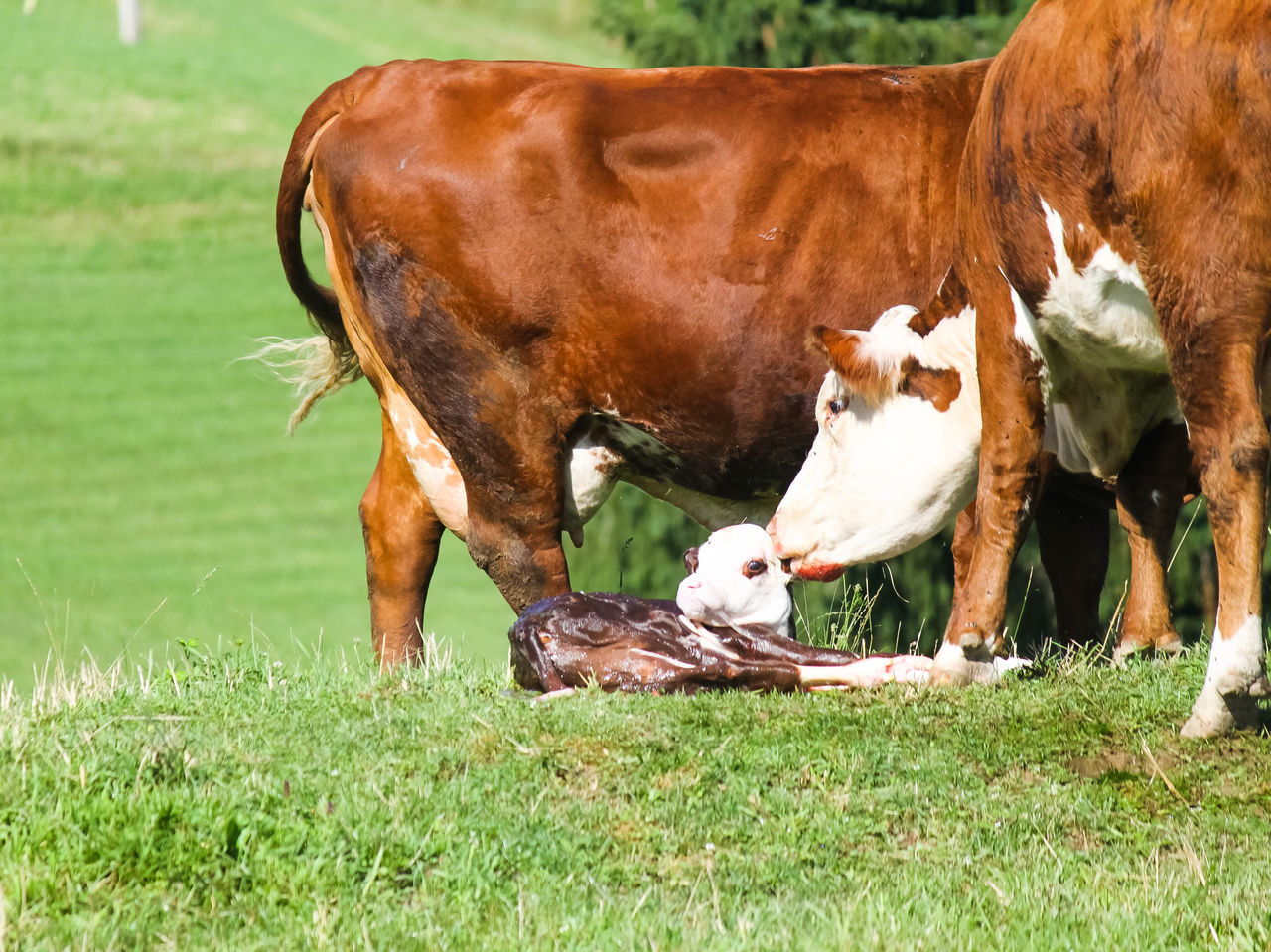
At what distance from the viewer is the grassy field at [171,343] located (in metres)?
19.0

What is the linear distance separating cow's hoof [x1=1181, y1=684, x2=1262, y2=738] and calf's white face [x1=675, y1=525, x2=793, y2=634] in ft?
4.50

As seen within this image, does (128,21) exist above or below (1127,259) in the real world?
below

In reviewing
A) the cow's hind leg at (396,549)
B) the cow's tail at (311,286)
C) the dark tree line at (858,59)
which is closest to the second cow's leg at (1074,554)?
the cow's hind leg at (396,549)

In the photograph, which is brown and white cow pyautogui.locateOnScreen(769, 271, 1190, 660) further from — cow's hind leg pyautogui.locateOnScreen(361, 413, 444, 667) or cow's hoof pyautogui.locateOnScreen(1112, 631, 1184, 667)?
cow's hind leg pyautogui.locateOnScreen(361, 413, 444, 667)

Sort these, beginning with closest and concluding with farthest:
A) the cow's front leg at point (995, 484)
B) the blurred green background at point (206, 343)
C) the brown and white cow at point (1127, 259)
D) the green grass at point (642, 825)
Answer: the green grass at point (642, 825) → the brown and white cow at point (1127, 259) → the cow's front leg at point (995, 484) → the blurred green background at point (206, 343)

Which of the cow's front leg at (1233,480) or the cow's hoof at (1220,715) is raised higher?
the cow's front leg at (1233,480)

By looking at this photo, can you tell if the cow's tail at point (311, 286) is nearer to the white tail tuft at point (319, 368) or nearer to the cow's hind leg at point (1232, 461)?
the white tail tuft at point (319, 368)

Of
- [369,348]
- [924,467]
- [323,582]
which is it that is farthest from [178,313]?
[924,467]

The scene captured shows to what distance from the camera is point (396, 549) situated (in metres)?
6.59

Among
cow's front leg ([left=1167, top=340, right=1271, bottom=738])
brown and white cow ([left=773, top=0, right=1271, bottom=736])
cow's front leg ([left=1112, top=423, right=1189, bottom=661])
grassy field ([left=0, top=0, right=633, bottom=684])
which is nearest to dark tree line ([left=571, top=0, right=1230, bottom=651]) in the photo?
grassy field ([left=0, top=0, right=633, bottom=684])

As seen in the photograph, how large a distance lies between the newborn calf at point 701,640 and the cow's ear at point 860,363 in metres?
0.57

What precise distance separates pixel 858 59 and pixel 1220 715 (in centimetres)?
802

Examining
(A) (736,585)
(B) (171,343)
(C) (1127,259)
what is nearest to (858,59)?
(A) (736,585)

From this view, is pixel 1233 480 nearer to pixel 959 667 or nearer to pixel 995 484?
pixel 995 484
